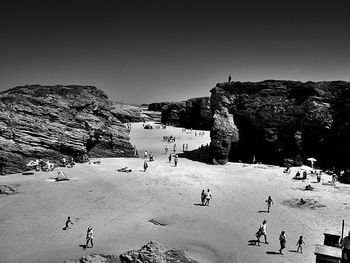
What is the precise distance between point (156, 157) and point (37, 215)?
2373 centimetres

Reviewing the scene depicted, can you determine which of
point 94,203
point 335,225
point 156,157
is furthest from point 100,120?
point 335,225

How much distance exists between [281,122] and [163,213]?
27.1 m

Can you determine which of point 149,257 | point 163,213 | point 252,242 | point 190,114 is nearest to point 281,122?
point 163,213

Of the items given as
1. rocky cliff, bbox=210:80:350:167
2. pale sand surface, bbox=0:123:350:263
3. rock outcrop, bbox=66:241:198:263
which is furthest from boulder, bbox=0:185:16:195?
rocky cliff, bbox=210:80:350:167

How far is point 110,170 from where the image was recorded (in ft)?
118

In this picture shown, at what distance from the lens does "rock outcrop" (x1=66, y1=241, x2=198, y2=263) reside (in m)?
15.6

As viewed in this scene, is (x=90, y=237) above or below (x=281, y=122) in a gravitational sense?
below

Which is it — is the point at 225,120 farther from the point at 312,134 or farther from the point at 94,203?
the point at 94,203

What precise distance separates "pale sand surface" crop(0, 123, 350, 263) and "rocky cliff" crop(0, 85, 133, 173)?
3989mm

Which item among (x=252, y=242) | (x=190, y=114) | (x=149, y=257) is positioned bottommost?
(x=252, y=242)

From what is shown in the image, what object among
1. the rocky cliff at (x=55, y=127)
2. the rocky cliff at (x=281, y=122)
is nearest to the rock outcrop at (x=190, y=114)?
the rocky cliff at (x=281, y=122)

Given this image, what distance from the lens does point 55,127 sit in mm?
39312

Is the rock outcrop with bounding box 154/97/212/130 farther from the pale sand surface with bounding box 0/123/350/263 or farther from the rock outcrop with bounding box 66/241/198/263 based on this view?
the rock outcrop with bounding box 66/241/198/263

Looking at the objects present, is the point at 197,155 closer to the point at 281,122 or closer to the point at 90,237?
the point at 281,122
